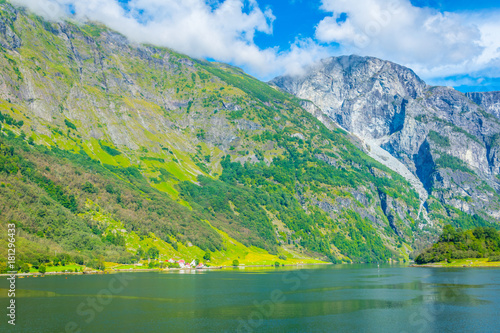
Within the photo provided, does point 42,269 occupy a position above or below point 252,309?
above

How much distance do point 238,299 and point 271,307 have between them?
45.3 ft

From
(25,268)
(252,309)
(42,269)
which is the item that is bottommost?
(252,309)

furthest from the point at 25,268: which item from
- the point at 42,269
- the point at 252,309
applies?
the point at 252,309

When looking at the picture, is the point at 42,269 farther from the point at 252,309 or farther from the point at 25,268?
the point at 252,309

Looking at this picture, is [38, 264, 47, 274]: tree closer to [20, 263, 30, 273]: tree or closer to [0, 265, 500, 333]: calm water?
[20, 263, 30, 273]: tree

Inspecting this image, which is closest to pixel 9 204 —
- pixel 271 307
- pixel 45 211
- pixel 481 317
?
pixel 45 211

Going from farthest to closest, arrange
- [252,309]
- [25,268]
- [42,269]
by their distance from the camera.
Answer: [42,269] < [25,268] < [252,309]

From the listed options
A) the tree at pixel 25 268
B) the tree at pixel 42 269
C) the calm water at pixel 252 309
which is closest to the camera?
the calm water at pixel 252 309

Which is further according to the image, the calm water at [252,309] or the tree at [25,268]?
the tree at [25,268]

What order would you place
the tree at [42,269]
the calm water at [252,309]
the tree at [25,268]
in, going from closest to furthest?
the calm water at [252,309], the tree at [25,268], the tree at [42,269]

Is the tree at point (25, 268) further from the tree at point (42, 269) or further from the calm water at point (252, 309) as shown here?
the calm water at point (252, 309)

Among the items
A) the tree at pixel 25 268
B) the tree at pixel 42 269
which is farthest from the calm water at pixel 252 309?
the tree at pixel 42 269

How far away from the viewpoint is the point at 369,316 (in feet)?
251

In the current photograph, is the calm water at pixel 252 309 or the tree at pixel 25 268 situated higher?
the tree at pixel 25 268
